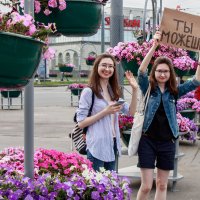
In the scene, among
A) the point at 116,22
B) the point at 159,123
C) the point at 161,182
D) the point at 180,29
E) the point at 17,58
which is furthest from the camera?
the point at 116,22

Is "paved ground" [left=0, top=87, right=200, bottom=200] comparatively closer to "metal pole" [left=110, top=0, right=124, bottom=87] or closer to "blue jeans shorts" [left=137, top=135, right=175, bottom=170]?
"blue jeans shorts" [left=137, top=135, right=175, bottom=170]

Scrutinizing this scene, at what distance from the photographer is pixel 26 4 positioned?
Result: 216cm

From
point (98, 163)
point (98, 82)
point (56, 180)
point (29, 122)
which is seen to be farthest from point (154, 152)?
point (29, 122)

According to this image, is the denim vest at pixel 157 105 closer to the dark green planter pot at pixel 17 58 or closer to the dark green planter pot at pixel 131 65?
the dark green planter pot at pixel 131 65

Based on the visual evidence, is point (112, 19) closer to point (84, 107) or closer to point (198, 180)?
point (84, 107)

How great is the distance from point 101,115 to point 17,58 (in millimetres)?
2520

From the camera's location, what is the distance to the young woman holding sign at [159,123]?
4629 millimetres

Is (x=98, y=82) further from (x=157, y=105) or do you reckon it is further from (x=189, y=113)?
(x=189, y=113)

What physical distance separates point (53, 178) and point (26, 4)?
116 centimetres

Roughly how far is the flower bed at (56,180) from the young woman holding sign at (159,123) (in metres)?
1.24

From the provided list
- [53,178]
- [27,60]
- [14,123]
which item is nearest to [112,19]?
[53,178]

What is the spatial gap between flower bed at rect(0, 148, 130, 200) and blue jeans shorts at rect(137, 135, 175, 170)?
3.95 ft

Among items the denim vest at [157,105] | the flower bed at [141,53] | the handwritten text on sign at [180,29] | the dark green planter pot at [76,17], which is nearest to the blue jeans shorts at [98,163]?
the denim vest at [157,105]

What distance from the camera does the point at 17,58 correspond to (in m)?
1.75
